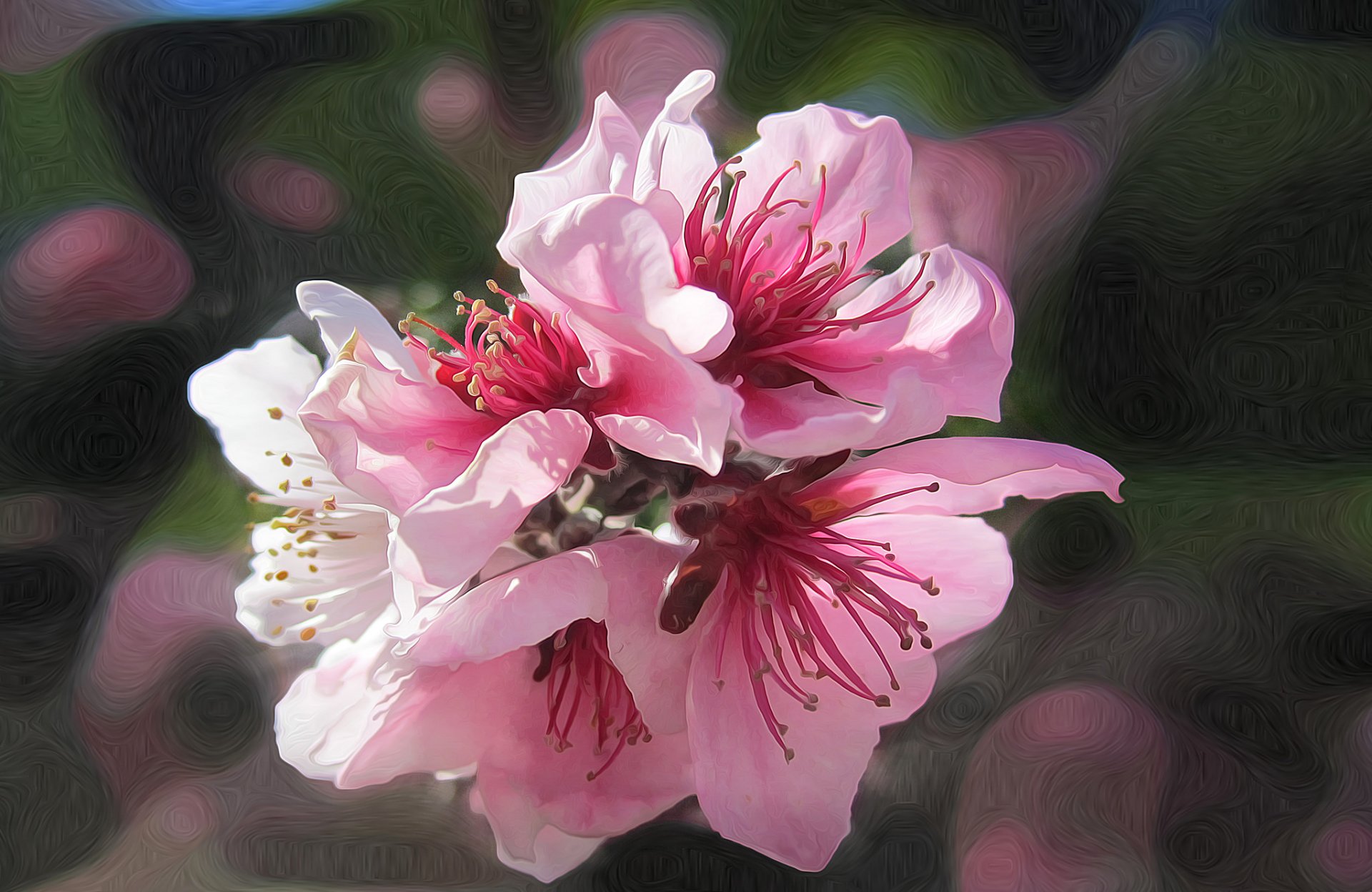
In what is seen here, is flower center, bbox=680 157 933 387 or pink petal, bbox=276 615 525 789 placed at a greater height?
flower center, bbox=680 157 933 387

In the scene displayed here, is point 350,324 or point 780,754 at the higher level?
point 350,324

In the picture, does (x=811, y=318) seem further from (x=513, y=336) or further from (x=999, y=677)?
(x=999, y=677)

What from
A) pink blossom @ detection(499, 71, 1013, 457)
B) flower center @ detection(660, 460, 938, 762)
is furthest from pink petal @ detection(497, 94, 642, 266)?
flower center @ detection(660, 460, 938, 762)

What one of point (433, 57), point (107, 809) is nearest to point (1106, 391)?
point (433, 57)

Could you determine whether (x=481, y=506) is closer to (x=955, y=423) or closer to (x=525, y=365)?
(x=525, y=365)

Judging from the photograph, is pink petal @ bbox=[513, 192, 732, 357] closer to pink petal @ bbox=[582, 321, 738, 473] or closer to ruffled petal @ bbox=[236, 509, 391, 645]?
pink petal @ bbox=[582, 321, 738, 473]

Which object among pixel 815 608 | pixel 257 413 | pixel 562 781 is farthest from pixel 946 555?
pixel 257 413

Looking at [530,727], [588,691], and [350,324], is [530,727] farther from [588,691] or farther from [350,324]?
[350,324]

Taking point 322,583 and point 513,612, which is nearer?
point 513,612
